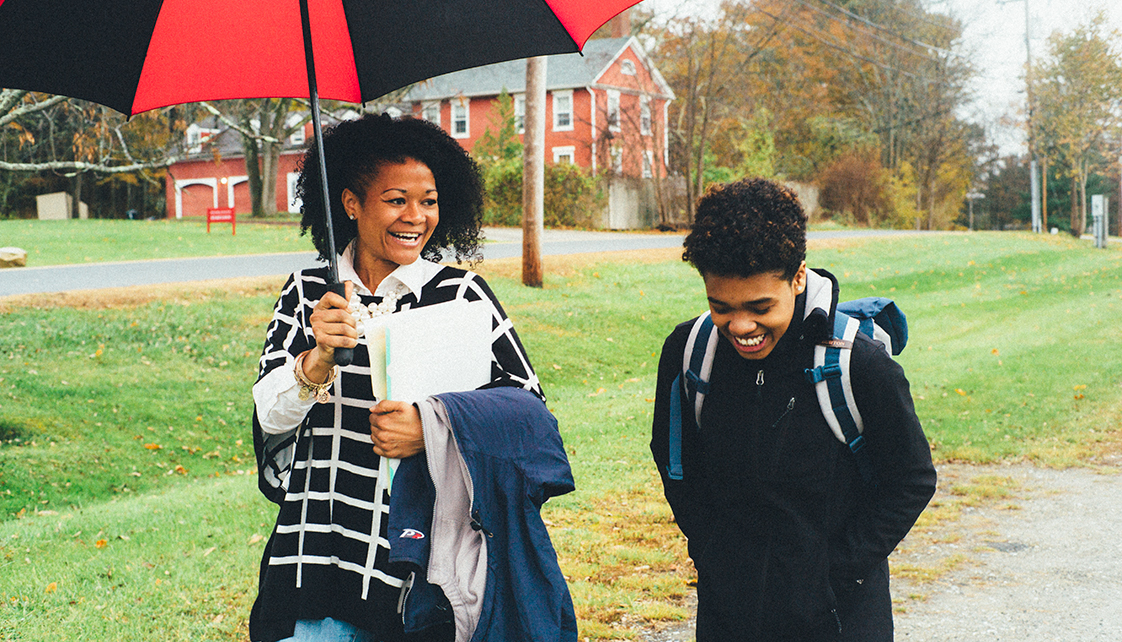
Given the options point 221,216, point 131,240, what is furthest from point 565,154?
point 131,240

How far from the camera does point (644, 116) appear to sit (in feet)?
131

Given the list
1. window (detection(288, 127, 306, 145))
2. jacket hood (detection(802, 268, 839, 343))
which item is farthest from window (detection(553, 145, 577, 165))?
jacket hood (detection(802, 268, 839, 343))

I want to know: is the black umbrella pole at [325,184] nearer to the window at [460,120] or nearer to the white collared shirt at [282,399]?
the white collared shirt at [282,399]

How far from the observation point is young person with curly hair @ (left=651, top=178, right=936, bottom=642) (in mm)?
2406

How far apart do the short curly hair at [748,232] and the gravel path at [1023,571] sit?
8.63ft

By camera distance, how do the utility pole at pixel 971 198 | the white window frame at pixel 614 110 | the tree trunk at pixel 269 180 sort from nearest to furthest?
the tree trunk at pixel 269 180
the white window frame at pixel 614 110
the utility pole at pixel 971 198

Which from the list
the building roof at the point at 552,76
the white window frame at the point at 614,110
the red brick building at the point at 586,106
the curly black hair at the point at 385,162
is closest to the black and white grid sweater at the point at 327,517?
the curly black hair at the point at 385,162

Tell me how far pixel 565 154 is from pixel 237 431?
32.9m

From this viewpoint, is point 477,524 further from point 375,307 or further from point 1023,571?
point 1023,571

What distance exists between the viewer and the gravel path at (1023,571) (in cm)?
461

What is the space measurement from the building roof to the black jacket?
123 feet

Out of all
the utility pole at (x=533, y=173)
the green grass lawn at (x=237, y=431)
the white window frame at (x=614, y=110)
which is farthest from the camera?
the white window frame at (x=614, y=110)

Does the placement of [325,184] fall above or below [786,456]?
above

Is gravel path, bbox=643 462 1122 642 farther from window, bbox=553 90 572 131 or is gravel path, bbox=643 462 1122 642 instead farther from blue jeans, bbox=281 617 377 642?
window, bbox=553 90 572 131
